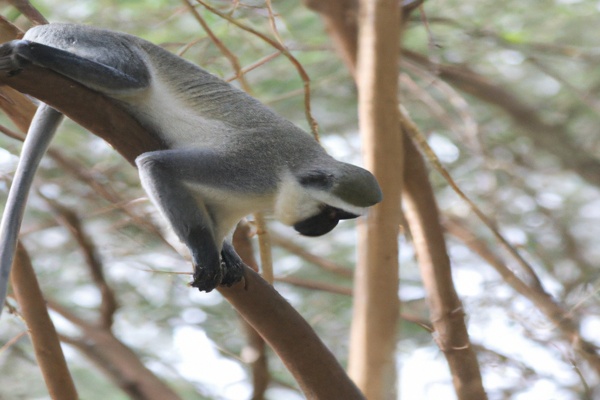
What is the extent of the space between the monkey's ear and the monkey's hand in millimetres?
Result: 1157

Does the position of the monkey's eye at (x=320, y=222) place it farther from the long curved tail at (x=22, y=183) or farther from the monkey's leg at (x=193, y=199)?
the long curved tail at (x=22, y=183)

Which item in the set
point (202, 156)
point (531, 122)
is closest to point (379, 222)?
point (202, 156)

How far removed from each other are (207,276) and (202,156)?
1.56 feet

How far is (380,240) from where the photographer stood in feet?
13.1

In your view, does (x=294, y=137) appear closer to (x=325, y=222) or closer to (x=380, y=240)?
(x=325, y=222)

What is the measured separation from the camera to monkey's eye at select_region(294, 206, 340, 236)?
341 cm

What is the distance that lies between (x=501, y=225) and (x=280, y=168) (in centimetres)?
428

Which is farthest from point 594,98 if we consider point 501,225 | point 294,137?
point 294,137

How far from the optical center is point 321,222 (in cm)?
342

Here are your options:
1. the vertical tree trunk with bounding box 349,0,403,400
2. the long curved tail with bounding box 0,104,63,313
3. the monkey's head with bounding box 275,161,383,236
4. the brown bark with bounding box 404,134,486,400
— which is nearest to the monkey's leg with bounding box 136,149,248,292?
the monkey's head with bounding box 275,161,383,236

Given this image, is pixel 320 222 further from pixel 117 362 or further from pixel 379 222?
pixel 117 362

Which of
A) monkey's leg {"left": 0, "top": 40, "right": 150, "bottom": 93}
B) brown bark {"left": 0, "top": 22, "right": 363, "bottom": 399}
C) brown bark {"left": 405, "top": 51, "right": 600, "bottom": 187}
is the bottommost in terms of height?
brown bark {"left": 0, "top": 22, "right": 363, "bottom": 399}

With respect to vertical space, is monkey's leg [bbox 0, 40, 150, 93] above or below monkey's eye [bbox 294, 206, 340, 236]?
above

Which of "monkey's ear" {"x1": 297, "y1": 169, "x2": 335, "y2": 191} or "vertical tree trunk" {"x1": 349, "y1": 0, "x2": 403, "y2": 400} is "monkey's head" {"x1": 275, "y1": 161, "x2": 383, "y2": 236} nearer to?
"monkey's ear" {"x1": 297, "y1": 169, "x2": 335, "y2": 191}
